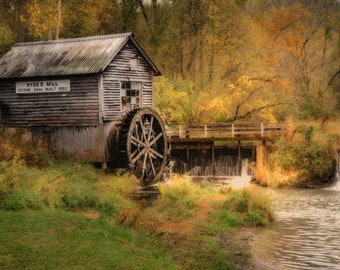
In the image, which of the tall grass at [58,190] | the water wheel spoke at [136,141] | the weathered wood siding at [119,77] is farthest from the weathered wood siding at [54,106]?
the tall grass at [58,190]

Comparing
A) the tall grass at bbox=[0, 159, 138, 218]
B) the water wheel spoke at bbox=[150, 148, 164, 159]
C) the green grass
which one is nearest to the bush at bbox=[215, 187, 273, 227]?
the tall grass at bbox=[0, 159, 138, 218]

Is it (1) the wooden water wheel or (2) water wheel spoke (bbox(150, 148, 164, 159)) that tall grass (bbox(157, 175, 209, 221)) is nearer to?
(1) the wooden water wheel

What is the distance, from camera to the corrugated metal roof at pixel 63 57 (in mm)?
24442

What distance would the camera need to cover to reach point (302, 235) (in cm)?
1736

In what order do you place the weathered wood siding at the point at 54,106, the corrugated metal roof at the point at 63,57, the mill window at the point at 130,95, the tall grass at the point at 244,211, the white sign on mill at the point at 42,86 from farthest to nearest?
the mill window at the point at 130,95, the white sign on mill at the point at 42,86, the corrugated metal roof at the point at 63,57, the weathered wood siding at the point at 54,106, the tall grass at the point at 244,211

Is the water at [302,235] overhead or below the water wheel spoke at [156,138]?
below

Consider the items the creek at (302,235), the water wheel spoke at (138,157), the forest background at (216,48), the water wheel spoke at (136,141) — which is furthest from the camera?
the forest background at (216,48)

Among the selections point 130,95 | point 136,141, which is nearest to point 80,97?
point 130,95

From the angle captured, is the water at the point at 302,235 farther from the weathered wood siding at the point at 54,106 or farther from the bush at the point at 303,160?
the weathered wood siding at the point at 54,106

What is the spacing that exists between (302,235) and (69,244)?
8.78m

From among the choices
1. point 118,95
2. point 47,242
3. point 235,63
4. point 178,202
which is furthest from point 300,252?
point 235,63

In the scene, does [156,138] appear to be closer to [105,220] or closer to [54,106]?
[54,106]

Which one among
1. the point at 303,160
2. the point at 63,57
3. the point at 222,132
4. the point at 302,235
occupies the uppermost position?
the point at 63,57

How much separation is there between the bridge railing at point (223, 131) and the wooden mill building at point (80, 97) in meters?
5.45
